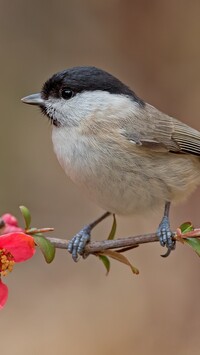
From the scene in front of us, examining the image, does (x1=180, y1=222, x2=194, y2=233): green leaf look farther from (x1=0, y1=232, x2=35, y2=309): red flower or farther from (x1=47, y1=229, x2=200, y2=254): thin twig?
(x1=0, y1=232, x2=35, y2=309): red flower

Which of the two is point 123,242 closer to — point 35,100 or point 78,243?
point 78,243

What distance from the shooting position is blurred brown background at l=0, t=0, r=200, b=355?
337 centimetres

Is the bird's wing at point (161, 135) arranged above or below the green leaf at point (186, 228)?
above

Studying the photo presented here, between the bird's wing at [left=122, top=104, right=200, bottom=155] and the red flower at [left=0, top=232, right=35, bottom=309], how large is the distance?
801 millimetres

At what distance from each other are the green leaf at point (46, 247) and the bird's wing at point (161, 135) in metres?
0.76

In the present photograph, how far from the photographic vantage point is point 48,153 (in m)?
4.25

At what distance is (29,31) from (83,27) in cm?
37

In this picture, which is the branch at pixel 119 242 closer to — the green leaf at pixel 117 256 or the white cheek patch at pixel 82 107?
the green leaf at pixel 117 256

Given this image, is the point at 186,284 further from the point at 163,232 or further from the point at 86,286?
the point at 163,232

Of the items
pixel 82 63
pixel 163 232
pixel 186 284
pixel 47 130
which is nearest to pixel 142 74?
pixel 82 63

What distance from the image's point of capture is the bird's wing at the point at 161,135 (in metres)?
2.06

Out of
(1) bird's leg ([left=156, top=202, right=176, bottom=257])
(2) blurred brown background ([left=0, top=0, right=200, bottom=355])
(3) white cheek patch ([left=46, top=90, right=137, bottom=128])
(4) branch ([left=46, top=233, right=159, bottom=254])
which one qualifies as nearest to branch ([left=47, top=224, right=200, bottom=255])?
(4) branch ([left=46, top=233, right=159, bottom=254])

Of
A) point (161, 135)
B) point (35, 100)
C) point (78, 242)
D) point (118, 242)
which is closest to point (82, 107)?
point (35, 100)

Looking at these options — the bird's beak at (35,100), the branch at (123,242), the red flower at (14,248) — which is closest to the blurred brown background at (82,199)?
the bird's beak at (35,100)
